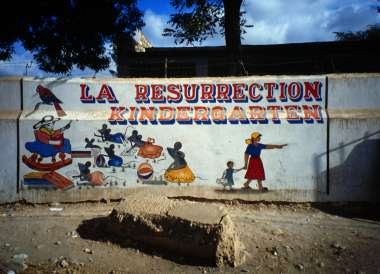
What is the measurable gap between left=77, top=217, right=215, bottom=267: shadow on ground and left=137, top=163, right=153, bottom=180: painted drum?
97 cm

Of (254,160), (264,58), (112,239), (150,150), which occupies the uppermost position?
(264,58)

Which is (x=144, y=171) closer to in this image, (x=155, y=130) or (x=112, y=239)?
(x=155, y=130)

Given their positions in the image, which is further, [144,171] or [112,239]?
[144,171]

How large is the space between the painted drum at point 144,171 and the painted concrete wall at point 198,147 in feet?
0.07

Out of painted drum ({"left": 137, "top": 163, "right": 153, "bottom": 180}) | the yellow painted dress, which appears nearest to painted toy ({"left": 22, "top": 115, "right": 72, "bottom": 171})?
painted drum ({"left": 137, "top": 163, "right": 153, "bottom": 180})

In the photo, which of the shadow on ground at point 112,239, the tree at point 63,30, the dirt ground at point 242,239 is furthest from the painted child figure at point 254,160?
the tree at point 63,30

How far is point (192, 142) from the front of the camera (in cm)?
577

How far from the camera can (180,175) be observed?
5.79m

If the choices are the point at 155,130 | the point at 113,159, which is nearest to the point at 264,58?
the point at 155,130

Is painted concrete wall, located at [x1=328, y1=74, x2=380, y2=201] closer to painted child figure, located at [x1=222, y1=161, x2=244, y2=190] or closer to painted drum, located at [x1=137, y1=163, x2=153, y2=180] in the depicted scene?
painted child figure, located at [x1=222, y1=161, x2=244, y2=190]

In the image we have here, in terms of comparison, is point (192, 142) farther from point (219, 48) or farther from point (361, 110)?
point (219, 48)

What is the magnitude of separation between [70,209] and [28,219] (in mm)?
613

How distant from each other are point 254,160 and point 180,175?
1.18 m

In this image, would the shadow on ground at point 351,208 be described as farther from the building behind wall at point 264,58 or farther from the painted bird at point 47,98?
the building behind wall at point 264,58
